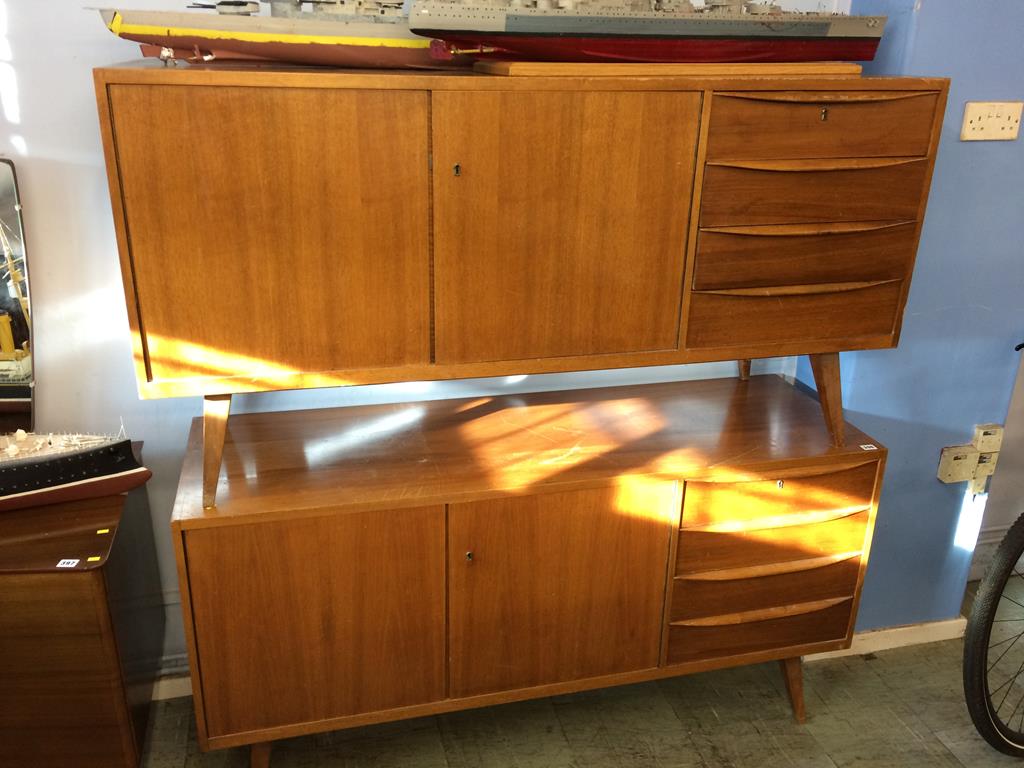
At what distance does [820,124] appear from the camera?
182cm

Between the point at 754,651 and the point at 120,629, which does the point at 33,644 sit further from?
the point at 754,651

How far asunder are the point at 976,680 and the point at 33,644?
213 centimetres

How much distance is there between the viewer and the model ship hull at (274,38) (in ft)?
5.16

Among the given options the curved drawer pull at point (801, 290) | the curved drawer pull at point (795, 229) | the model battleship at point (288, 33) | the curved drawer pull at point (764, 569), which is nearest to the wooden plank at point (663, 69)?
the model battleship at point (288, 33)

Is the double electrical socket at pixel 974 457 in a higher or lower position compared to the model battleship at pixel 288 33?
lower

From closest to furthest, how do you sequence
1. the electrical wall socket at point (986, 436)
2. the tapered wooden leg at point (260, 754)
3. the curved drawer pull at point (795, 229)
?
the curved drawer pull at point (795, 229), the tapered wooden leg at point (260, 754), the electrical wall socket at point (986, 436)

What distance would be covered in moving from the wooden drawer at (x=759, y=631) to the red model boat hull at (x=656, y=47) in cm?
127

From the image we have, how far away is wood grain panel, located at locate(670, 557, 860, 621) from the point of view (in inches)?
83.1

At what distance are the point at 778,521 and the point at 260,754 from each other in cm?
130

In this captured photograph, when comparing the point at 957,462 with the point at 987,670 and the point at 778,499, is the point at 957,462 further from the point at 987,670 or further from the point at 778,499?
the point at 778,499

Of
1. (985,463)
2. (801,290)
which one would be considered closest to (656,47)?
(801,290)

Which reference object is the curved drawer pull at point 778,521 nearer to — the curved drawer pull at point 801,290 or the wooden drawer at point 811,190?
the curved drawer pull at point 801,290

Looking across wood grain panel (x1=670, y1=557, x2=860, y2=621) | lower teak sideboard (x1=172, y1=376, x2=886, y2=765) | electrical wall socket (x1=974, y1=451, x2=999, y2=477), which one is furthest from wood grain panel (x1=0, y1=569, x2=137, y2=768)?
electrical wall socket (x1=974, y1=451, x2=999, y2=477)

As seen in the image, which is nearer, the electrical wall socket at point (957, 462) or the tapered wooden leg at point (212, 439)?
the tapered wooden leg at point (212, 439)
